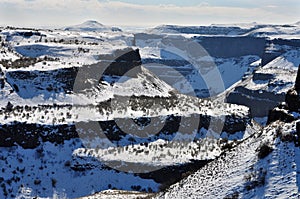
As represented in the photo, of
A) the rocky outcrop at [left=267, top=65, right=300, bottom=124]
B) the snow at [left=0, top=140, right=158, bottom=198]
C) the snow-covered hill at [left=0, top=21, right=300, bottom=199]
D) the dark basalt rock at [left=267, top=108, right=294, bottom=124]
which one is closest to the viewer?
the dark basalt rock at [left=267, top=108, right=294, bottom=124]

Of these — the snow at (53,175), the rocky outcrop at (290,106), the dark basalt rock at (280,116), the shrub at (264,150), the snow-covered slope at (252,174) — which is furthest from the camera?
the snow at (53,175)

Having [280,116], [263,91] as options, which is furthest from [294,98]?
[263,91]

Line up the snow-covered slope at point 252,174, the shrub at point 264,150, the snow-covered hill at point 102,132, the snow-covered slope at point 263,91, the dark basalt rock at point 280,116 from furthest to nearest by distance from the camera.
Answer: the snow-covered slope at point 263,91 < the snow-covered hill at point 102,132 < the dark basalt rock at point 280,116 < the shrub at point 264,150 < the snow-covered slope at point 252,174

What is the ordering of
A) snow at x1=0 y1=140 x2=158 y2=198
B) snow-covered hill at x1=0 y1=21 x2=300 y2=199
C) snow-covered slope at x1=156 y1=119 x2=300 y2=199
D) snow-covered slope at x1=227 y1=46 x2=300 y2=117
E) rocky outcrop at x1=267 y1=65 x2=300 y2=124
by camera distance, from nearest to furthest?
snow-covered slope at x1=156 y1=119 x2=300 y2=199, rocky outcrop at x1=267 y1=65 x2=300 y2=124, snow at x1=0 y1=140 x2=158 y2=198, snow-covered hill at x1=0 y1=21 x2=300 y2=199, snow-covered slope at x1=227 y1=46 x2=300 y2=117

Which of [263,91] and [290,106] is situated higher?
[290,106]

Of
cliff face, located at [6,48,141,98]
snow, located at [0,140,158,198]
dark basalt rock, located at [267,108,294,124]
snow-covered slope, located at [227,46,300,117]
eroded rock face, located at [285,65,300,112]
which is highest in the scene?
eroded rock face, located at [285,65,300,112]

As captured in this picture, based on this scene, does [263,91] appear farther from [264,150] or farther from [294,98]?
[264,150]

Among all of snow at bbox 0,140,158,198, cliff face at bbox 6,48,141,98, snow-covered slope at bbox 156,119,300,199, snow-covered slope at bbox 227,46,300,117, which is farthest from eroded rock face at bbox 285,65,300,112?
snow-covered slope at bbox 227,46,300,117

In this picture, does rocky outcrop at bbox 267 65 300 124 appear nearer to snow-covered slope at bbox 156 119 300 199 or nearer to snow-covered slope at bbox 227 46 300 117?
snow-covered slope at bbox 156 119 300 199

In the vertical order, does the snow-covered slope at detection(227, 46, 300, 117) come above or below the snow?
below

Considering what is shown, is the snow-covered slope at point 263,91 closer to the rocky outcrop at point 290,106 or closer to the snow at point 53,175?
the snow at point 53,175

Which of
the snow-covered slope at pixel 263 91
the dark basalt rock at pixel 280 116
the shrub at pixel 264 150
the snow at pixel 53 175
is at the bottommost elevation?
the snow-covered slope at pixel 263 91

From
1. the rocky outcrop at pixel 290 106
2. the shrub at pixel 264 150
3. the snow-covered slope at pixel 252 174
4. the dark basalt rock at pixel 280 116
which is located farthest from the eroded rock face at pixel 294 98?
the shrub at pixel 264 150

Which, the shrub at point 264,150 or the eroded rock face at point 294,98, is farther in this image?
the eroded rock face at point 294,98
